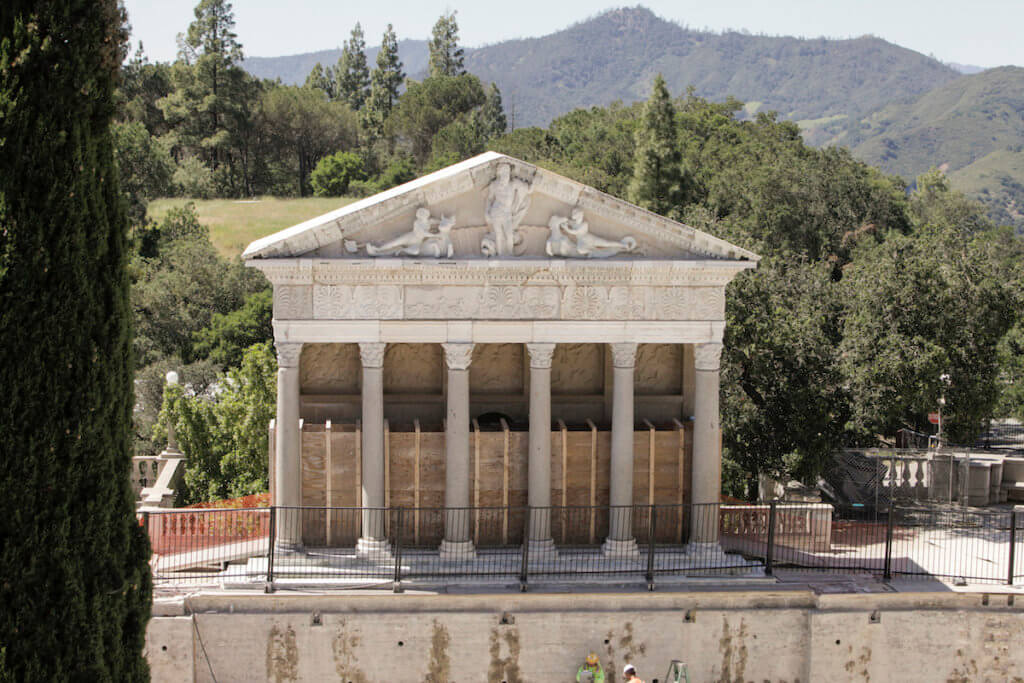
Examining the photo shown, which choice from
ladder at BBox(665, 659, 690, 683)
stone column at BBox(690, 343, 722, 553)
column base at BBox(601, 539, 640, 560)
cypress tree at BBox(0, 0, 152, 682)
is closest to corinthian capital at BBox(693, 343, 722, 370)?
stone column at BBox(690, 343, 722, 553)

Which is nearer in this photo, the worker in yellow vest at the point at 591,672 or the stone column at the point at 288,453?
the worker in yellow vest at the point at 591,672

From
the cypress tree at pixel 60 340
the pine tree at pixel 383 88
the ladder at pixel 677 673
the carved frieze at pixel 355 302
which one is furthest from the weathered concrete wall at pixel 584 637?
the pine tree at pixel 383 88

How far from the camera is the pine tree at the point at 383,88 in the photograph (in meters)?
110

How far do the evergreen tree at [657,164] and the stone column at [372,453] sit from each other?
36.6 metres

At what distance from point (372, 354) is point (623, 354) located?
474cm

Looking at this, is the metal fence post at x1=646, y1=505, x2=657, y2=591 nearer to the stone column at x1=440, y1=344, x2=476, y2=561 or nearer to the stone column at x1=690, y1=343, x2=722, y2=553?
the stone column at x1=690, y1=343, x2=722, y2=553

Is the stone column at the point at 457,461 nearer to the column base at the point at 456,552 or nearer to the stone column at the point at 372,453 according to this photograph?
the column base at the point at 456,552

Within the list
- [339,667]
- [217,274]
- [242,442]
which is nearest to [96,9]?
[339,667]

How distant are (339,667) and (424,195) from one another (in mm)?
8556

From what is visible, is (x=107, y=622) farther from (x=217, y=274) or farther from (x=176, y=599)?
(x=217, y=274)

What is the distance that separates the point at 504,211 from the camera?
20.6 m

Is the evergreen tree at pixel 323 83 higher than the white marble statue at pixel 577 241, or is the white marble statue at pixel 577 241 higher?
the evergreen tree at pixel 323 83

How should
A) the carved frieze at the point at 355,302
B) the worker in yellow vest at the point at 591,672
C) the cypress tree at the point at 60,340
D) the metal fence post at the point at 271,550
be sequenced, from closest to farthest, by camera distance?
1. the cypress tree at the point at 60,340
2. the worker in yellow vest at the point at 591,672
3. the metal fence post at the point at 271,550
4. the carved frieze at the point at 355,302

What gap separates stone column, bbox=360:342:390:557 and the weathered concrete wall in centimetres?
166
